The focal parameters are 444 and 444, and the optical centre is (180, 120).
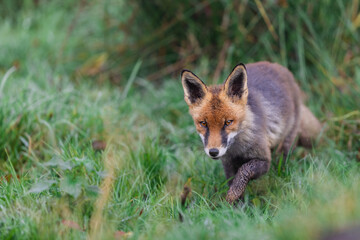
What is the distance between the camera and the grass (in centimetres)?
314

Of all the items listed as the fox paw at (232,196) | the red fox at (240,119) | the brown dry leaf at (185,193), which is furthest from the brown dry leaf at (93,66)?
the fox paw at (232,196)

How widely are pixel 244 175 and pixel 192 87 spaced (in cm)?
93

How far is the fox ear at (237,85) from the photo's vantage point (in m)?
3.91

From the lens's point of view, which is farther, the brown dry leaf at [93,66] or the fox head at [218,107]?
the brown dry leaf at [93,66]

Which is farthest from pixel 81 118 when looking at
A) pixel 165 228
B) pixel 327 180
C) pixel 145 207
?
pixel 327 180

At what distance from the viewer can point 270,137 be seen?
173 inches

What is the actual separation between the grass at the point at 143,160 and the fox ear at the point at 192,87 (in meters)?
0.84

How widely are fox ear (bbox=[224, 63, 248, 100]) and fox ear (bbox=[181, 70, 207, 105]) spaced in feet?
0.71

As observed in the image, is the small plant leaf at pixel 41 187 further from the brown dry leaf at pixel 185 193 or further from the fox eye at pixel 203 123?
the fox eye at pixel 203 123

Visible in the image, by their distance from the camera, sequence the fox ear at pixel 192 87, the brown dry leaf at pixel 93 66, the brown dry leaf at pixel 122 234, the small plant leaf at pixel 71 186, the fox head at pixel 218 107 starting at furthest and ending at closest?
1. the brown dry leaf at pixel 93 66
2. the fox ear at pixel 192 87
3. the fox head at pixel 218 107
4. the small plant leaf at pixel 71 186
5. the brown dry leaf at pixel 122 234

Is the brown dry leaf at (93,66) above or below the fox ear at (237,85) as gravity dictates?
below

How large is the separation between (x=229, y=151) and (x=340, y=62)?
116 inches

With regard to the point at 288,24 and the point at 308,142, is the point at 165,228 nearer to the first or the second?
the point at 308,142

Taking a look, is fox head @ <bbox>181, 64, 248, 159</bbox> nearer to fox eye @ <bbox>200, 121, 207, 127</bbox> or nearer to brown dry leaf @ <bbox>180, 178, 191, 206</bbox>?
fox eye @ <bbox>200, 121, 207, 127</bbox>
